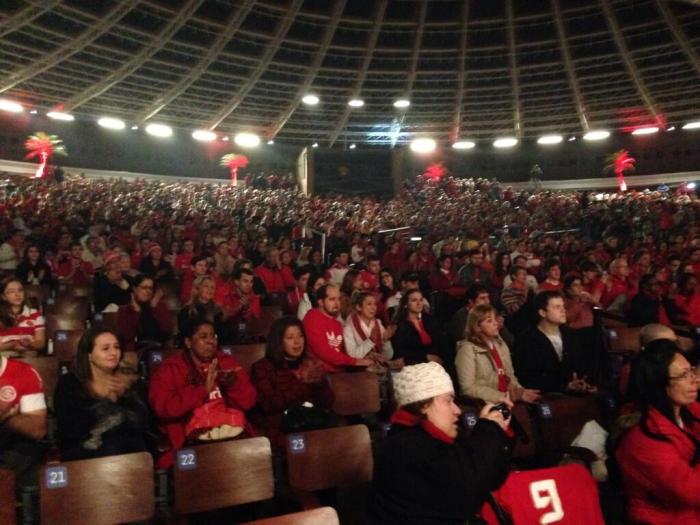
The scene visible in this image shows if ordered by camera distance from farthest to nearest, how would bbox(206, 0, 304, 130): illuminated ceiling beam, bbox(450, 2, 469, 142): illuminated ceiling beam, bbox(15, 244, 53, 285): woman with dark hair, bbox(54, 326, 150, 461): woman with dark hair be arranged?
bbox(450, 2, 469, 142): illuminated ceiling beam
bbox(206, 0, 304, 130): illuminated ceiling beam
bbox(15, 244, 53, 285): woman with dark hair
bbox(54, 326, 150, 461): woman with dark hair

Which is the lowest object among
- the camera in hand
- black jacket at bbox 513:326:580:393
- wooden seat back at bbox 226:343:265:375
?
black jacket at bbox 513:326:580:393

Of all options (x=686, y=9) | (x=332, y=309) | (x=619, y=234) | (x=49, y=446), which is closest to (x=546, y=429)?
(x=332, y=309)

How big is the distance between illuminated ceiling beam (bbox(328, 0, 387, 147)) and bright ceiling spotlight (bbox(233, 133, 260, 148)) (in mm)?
3887

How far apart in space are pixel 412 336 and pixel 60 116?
25.1 metres

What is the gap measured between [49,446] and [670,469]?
323 centimetres

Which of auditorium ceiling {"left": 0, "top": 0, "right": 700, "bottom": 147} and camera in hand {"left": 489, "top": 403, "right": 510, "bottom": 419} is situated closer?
camera in hand {"left": 489, "top": 403, "right": 510, "bottom": 419}

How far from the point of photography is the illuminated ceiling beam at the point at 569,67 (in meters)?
24.5

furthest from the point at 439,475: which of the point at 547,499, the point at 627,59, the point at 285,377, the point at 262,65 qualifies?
the point at 627,59

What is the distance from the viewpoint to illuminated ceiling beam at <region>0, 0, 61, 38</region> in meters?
19.0

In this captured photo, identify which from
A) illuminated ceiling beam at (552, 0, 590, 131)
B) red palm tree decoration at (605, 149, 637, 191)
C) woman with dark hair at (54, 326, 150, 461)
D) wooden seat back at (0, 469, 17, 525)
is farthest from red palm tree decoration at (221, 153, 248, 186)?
wooden seat back at (0, 469, 17, 525)

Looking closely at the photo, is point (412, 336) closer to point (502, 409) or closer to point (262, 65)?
point (502, 409)

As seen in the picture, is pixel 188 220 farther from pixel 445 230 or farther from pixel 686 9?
pixel 686 9

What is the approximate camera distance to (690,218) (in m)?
14.4

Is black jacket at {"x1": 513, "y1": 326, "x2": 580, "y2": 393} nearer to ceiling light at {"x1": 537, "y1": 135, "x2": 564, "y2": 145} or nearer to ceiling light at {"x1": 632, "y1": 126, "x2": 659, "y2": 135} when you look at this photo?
ceiling light at {"x1": 632, "y1": 126, "x2": 659, "y2": 135}
